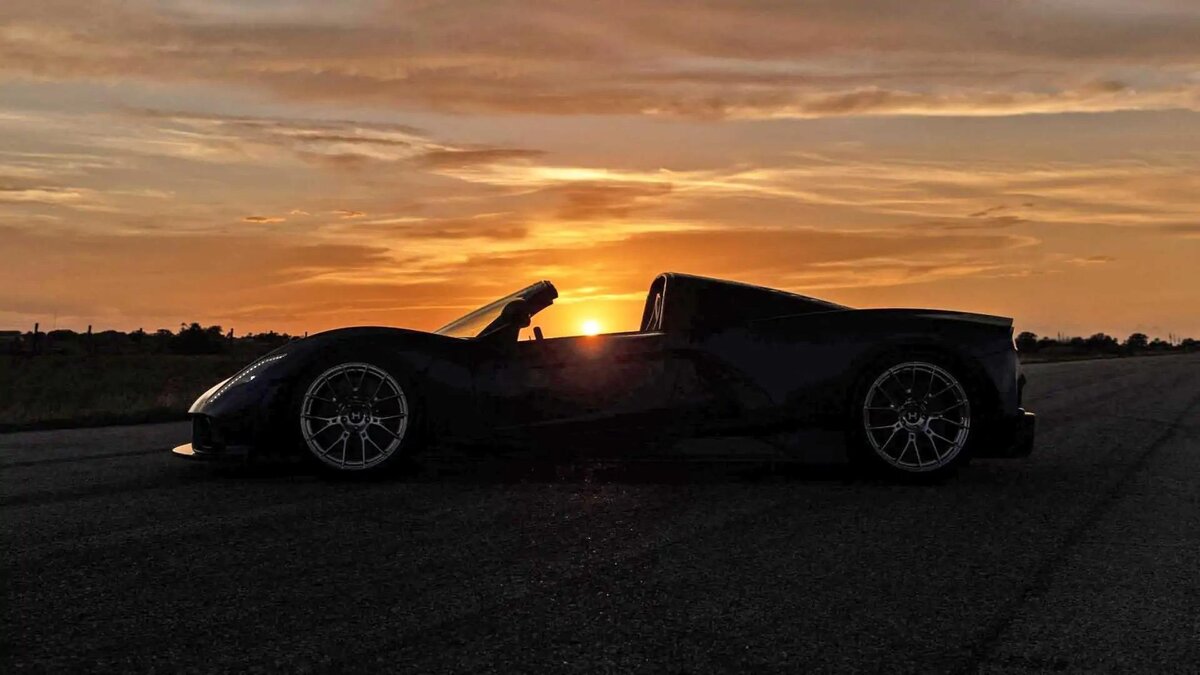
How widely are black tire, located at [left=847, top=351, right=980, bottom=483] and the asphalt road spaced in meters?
0.19

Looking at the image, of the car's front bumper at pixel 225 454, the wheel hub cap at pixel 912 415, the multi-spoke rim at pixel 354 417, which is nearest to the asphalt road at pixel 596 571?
the car's front bumper at pixel 225 454

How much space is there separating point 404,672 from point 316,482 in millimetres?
3677

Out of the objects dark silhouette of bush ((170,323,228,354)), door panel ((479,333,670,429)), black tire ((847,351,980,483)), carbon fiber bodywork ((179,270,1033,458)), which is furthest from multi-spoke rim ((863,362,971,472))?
dark silhouette of bush ((170,323,228,354))

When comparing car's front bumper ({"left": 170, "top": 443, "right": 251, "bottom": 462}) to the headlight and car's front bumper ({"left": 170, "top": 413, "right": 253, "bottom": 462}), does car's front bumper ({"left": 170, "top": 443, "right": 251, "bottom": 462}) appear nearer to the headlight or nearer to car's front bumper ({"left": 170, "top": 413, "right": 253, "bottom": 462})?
car's front bumper ({"left": 170, "top": 413, "right": 253, "bottom": 462})

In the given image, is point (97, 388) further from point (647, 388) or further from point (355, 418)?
point (647, 388)

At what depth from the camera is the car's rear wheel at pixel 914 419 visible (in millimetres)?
6555

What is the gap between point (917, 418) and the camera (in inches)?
260

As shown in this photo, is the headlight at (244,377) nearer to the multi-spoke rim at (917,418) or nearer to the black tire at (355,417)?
the black tire at (355,417)

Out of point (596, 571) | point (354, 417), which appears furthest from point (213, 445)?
point (596, 571)

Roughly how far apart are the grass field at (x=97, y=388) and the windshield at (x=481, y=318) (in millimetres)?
6849

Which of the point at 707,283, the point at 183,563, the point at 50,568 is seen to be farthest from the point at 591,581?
the point at 707,283

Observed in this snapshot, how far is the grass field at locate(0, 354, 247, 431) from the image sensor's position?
13.1 metres

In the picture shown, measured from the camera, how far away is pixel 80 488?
20.3 ft

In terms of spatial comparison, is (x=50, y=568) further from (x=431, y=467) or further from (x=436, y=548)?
(x=431, y=467)
